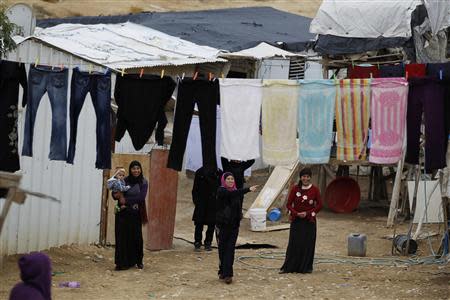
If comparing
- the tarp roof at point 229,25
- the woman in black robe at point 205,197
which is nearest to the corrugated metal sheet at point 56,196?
the woman in black robe at point 205,197

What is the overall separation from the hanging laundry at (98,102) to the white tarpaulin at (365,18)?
7.13 meters

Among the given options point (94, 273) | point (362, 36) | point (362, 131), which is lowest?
point (94, 273)

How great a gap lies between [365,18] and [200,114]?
692cm

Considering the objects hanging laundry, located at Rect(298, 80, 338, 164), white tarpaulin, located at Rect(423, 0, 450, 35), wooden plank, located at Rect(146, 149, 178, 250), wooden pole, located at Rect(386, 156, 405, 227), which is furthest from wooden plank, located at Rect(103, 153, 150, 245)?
white tarpaulin, located at Rect(423, 0, 450, 35)

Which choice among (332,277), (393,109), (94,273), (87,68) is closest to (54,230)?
(94,273)

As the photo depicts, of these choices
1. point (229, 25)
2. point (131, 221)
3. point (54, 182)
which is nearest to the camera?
point (131, 221)

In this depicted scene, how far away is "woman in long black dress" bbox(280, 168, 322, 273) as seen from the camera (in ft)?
39.8

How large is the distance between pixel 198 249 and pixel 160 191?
44.0 inches

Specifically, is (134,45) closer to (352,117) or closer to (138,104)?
(138,104)

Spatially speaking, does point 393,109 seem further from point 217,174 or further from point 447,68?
point 217,174

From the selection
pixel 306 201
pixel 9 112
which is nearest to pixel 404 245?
pixel 306 201

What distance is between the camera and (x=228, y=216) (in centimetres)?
1148

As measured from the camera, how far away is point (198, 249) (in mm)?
14602

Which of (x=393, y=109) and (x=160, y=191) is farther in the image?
(x=160, y=191)
